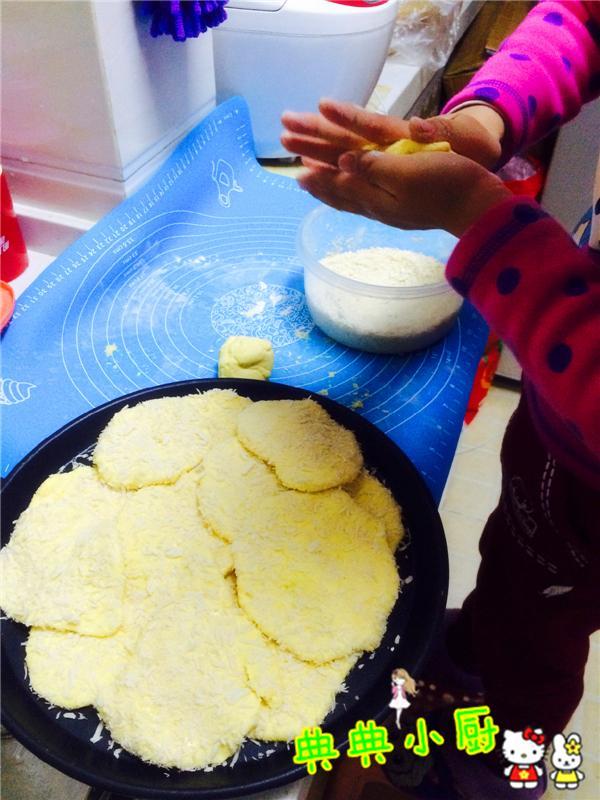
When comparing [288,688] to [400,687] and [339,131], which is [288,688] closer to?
[400,687]

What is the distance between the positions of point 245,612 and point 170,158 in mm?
677

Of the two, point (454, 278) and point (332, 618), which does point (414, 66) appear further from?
point (332, 618)

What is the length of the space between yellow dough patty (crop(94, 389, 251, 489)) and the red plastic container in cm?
34

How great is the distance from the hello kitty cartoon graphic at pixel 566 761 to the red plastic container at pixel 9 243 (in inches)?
34.9

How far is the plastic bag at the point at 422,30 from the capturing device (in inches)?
47.2

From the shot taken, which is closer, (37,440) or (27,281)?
(37,440)

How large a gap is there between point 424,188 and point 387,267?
0.92 feet

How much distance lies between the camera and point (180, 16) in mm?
725

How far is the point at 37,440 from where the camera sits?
0.58 meters

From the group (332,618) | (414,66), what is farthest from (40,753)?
(414,66)

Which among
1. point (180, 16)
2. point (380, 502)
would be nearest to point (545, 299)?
point (380, 502)

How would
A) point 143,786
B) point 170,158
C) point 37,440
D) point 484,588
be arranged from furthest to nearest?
point 170,158, point 484,588, point 37,440, point 143,786

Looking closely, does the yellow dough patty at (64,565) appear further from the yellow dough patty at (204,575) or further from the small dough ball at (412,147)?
the small dough ball at (412,147)

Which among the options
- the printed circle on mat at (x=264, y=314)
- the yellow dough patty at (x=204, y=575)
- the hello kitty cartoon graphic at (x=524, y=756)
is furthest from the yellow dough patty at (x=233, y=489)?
the hello kitty cartoon graphic at (x=524, y=756)
